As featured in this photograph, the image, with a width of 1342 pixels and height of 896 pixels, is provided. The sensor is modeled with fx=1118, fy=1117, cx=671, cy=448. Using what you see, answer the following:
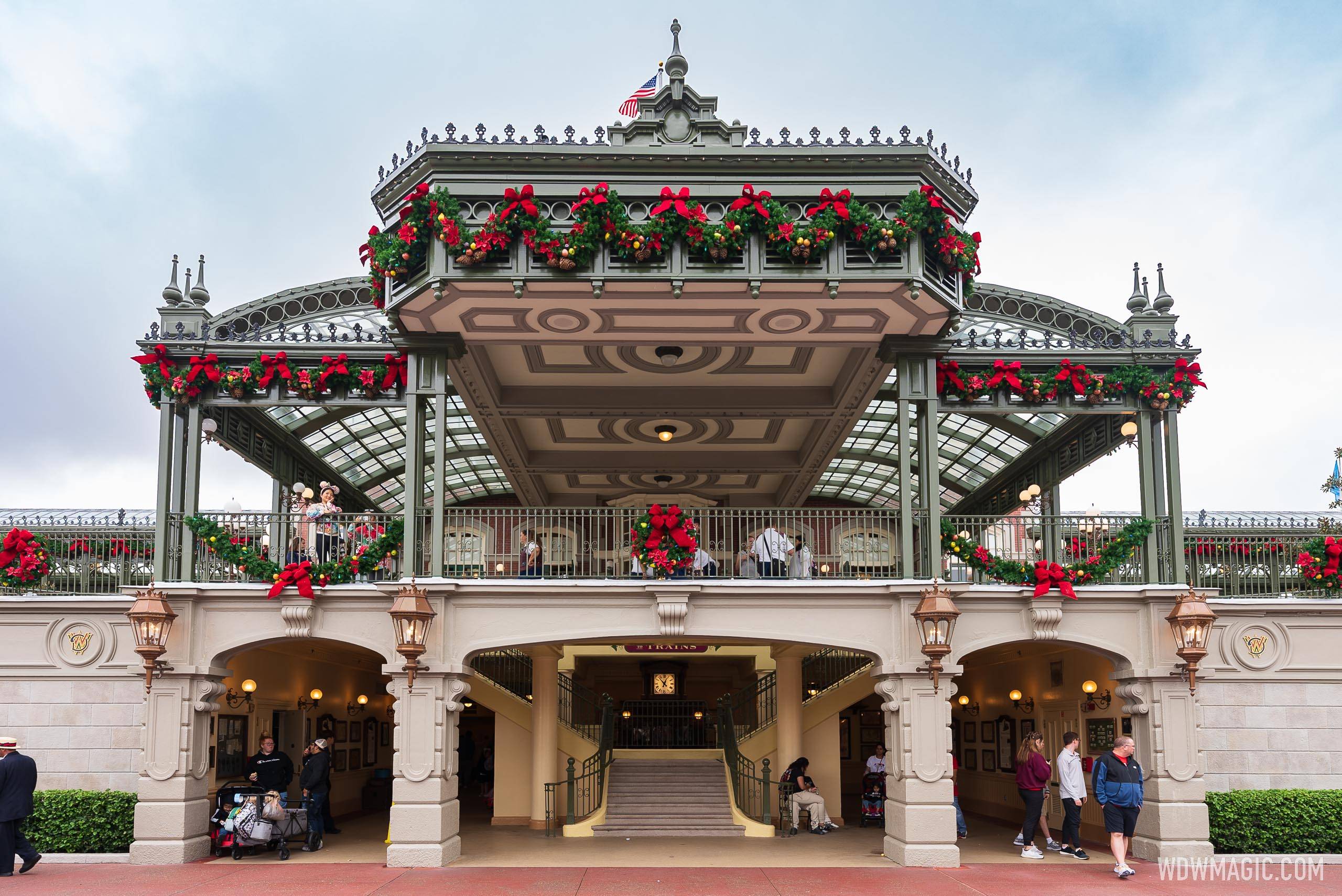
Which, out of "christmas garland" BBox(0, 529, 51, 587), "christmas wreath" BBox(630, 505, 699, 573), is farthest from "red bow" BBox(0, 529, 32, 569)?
"christmas wreath" BBox(630, 505, 699, 573)

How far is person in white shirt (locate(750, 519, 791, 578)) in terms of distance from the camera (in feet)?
48.3

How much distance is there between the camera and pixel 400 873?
12.8m

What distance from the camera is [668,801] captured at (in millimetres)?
17969

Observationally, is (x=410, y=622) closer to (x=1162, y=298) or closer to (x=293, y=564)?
(x=293, y=564)

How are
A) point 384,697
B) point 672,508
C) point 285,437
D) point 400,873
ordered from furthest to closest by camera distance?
1. point 384,697
2. point 285,437
3. point 672,508
4. point 400,873

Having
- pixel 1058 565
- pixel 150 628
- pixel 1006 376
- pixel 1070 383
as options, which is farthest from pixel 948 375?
pixel 150 628

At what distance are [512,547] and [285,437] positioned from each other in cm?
572

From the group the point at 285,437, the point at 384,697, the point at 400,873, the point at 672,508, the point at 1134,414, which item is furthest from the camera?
the point at 384,697

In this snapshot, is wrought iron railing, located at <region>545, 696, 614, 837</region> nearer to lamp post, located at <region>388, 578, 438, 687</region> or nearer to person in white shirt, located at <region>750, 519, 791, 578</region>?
lamp post, located at <region>388, 578, 438, 687</region>

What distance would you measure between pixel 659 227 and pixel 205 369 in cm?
636

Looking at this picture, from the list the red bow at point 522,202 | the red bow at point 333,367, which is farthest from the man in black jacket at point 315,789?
the red bow at point 522,202

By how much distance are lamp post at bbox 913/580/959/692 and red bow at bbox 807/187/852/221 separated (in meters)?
4.67

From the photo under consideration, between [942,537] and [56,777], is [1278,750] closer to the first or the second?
[942,537]

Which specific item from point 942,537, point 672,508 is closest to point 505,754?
point 672,508
